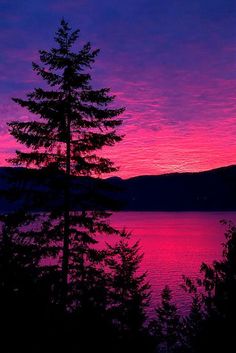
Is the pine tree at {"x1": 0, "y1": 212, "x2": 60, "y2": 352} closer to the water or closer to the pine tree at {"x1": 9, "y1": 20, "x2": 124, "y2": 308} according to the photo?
the pine tree at {"x1": 9, "y1": 20, "x2": 124, "y2": 308}

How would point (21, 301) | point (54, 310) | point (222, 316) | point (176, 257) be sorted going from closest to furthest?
point (21, 301) < point (54, 310) < point (222, 316) < point (176, 257)

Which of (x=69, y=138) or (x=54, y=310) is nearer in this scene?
(x=54, y=310)

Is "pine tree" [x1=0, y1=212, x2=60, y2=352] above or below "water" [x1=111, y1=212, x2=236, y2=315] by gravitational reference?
above

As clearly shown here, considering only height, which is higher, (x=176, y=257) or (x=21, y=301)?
(x=21, y=301)

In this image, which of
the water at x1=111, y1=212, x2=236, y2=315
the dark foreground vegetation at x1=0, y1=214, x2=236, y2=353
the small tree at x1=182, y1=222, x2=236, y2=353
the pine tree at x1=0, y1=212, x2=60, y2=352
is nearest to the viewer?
the pine tree at x1=0, y1=212, x2=60, y2=352

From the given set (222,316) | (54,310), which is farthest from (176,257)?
(54,310)

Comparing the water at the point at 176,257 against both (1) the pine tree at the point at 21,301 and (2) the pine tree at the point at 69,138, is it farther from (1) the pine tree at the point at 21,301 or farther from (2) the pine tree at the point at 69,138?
(1) the pine tree at the point at 21,301

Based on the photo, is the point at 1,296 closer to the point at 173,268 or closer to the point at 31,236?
the point at 31,236

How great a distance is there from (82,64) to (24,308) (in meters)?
11.0

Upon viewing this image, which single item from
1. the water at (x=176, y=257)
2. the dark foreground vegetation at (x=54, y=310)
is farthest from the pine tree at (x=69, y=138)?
the water at (x=176, y=257)

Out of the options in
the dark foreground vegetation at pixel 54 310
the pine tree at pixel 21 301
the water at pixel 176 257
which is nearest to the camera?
the pine tree at pixel 21 301

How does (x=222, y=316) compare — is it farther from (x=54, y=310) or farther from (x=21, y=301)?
(x=21, y=301)

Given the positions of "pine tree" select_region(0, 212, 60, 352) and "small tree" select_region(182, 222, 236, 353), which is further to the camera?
"small tree" select_region(182, 222, 236, 353)

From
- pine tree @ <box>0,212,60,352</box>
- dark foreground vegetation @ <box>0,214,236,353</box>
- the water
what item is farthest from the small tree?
the water
